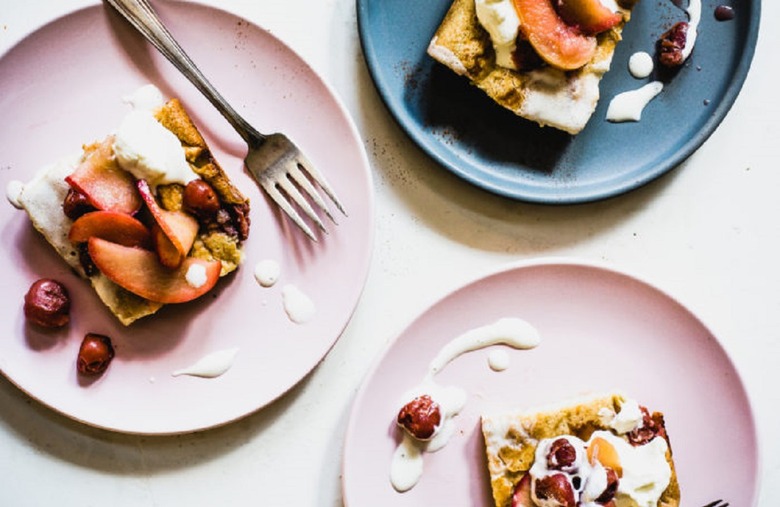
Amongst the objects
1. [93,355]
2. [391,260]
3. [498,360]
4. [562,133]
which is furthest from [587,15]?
[93,355]

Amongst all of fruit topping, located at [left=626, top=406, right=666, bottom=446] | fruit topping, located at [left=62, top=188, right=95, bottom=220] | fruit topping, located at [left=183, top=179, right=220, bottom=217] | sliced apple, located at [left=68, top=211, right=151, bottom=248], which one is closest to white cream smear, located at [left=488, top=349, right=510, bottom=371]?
fruit topping, located at [left=626, top=406, right=666, bottom=446]

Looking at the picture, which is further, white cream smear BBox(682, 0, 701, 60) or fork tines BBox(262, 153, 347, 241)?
white cream smear BBox(682, 0, 701, 60)

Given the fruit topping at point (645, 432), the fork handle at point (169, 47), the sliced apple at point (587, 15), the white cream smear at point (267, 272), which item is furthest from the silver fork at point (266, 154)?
the fruit topping at point (645, 432)

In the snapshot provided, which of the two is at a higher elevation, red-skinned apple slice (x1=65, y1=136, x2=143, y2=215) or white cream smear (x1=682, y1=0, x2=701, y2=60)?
red-skinned apple slice (x1=65, y1=136, x2=143, y2=215)

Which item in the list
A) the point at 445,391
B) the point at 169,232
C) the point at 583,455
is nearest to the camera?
the point at 169,232

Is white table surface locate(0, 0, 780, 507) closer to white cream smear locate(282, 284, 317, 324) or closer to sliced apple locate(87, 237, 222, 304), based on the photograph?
white cream smear locate(282, 284, 317, 324)

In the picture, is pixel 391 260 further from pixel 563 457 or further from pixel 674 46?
pixel 674 46

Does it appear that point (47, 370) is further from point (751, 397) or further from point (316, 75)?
point (751, 397)
